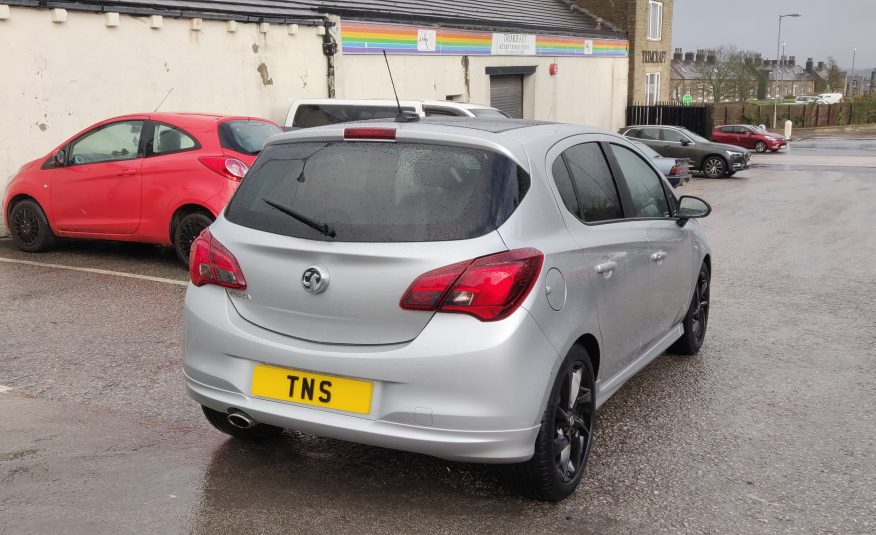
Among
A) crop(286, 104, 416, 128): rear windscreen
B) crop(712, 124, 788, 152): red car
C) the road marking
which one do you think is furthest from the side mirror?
crop(712, 124, 788, 152): red car

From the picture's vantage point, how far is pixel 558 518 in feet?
11.8

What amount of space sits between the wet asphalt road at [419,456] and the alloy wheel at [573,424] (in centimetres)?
14

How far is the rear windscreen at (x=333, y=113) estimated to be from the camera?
46.0 feet

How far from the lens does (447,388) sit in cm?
331

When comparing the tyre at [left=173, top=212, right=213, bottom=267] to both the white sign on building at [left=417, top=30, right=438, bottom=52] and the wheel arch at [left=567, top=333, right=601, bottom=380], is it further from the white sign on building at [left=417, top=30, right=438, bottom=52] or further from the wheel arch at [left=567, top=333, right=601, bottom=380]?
Answer: the white sign on building at [left=417, top=30, right=438, bottom=52]

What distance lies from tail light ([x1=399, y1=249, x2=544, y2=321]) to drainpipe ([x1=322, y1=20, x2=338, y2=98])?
15173mm

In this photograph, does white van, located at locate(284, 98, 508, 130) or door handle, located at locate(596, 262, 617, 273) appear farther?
white van, located at locate(284, 98, 508, 130)

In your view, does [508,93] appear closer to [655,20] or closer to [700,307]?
[655,20]

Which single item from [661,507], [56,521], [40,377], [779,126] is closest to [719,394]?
[661,507]

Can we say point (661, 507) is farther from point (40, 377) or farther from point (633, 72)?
point (633, 72)

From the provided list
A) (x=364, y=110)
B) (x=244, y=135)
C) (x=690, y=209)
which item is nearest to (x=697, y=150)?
(x=364, y=110)

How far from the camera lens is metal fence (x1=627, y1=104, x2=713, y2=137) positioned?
117 feet

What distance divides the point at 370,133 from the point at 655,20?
3661cm

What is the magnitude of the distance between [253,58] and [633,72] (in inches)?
922
